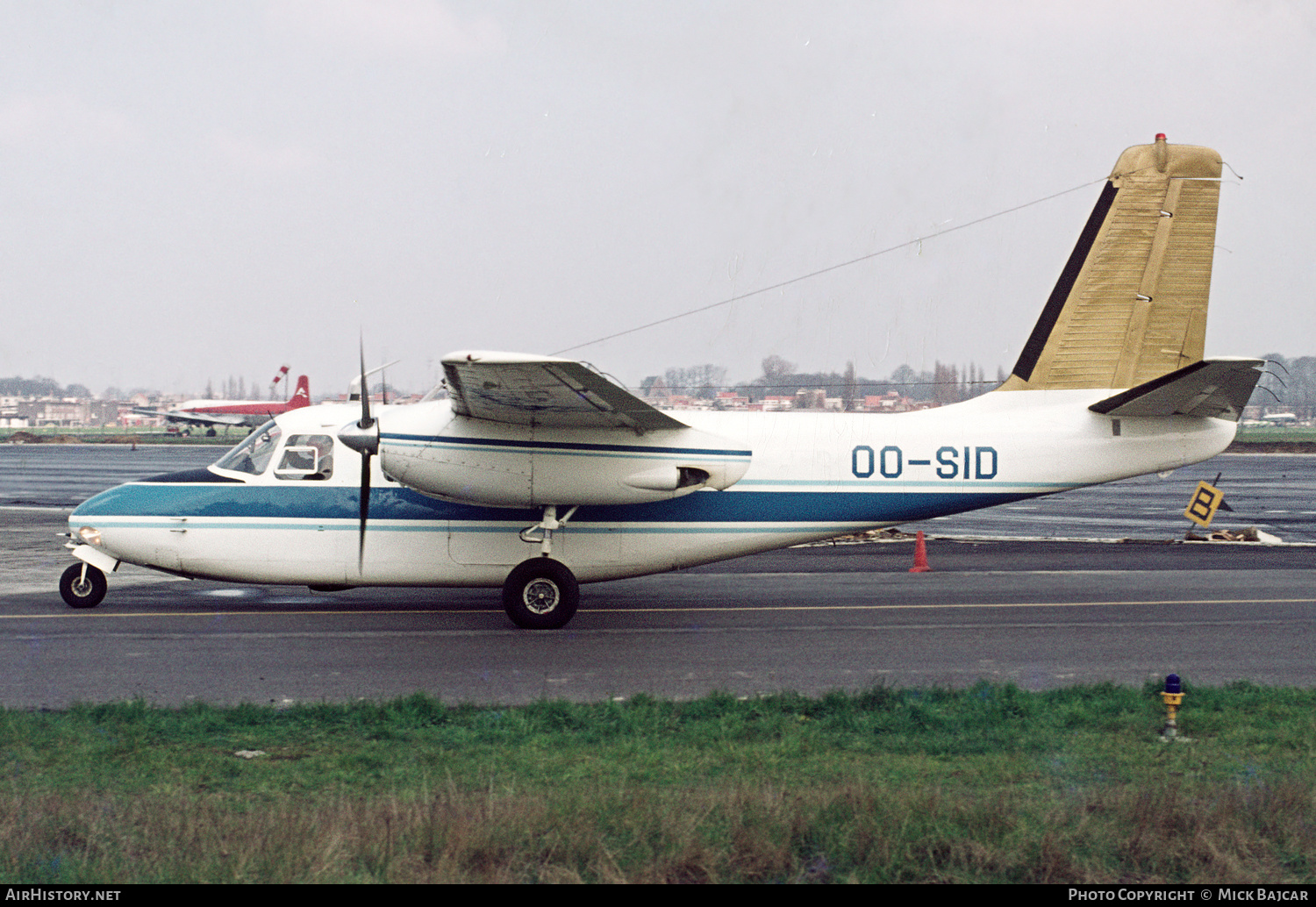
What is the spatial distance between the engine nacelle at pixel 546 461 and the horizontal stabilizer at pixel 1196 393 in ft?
17.2

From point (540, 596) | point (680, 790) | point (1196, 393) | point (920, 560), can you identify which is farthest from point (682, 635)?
point (920, 560)

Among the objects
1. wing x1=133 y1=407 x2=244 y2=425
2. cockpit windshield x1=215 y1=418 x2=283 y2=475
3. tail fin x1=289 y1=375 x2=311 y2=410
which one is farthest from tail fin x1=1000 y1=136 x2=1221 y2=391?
wing x1=133 y1=407 x2=244 y2=425

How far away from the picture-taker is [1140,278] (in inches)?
602

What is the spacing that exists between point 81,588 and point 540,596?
651 centimetres

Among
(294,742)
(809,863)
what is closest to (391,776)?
(294,742)

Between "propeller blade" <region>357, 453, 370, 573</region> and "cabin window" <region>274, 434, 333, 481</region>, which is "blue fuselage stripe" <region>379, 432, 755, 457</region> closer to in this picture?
"propeller blade" <region>357, 453, 370, 573</region>

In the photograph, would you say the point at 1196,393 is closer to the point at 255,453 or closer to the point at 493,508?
the point at 493,508

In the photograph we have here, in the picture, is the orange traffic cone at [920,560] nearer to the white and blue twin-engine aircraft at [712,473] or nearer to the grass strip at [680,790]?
the white and blue twin-engine aircraft at [712,473]

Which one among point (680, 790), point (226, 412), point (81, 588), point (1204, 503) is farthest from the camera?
point (226, 412)

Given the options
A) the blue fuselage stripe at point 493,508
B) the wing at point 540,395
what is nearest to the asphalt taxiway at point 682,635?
the blue fuselage stripe at point 493,508

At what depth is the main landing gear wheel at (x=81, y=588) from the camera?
14914 millimetres

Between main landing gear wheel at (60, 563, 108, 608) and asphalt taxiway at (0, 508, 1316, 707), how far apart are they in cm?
19

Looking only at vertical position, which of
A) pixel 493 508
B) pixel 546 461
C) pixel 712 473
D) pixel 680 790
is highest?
pixel 546 461
